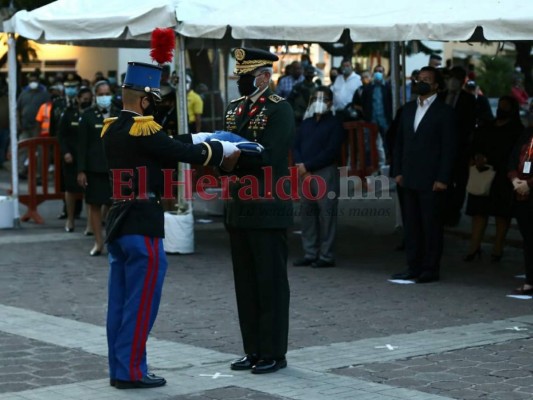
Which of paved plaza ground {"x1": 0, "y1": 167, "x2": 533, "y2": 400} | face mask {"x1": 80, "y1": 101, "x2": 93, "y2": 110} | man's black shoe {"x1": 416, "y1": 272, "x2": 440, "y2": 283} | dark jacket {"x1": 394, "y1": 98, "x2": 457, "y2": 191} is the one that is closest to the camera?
paved plaza ground {"x1": 0, "y1": 167, "x2": 533, "y2": 400}

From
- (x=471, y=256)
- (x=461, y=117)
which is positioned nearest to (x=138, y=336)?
(x=471, y=256)

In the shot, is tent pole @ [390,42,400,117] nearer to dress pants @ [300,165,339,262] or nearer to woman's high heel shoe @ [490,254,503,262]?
woman's high heel shoe @ [490,254,503,262]

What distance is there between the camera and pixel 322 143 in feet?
40.2

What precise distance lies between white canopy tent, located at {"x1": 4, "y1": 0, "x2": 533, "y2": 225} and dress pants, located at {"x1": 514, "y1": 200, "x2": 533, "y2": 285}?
1.54 metres

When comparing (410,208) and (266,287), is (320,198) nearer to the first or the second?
(410,208)

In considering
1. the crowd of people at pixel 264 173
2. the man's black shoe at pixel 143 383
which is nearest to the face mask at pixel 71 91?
the crowd of people at pixel 264 173

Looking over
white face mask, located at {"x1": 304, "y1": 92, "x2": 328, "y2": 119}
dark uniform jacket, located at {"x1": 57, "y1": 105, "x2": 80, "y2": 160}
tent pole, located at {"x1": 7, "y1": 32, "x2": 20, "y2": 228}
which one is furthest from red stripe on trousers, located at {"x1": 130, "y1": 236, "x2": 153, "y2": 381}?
tent pole, located at {"x1": 7, "y1": 32, "x2": 20, "y2": 228}

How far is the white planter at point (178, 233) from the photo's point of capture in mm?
13305

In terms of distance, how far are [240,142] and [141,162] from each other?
2.14ft

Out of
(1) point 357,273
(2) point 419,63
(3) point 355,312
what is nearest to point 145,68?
(3) point 355,312

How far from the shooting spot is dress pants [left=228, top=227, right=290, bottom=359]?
764 cm

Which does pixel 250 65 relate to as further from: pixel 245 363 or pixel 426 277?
pixel 426 277

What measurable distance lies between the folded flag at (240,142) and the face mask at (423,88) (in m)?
4.22

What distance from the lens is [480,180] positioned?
41.5ft
